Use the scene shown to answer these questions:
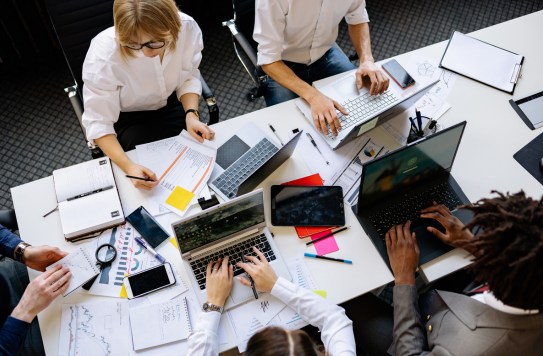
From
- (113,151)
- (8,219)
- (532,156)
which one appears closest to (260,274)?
(113,151)

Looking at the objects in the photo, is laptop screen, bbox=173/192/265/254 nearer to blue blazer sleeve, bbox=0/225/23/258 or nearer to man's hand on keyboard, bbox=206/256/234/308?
man's hand on keyboard, bbox=206/256/234/308

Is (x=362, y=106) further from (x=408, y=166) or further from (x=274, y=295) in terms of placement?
(x=274, y=295)

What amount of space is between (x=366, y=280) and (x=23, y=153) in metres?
2.24

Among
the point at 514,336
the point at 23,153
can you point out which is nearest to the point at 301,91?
the point at 514,336

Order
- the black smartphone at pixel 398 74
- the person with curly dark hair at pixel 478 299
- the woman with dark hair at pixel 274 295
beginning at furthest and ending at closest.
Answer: the black smartphone at pixel 398 74, the woman with dark hair at pixel 274 295, the person with curly dark hair at pixel 478 299

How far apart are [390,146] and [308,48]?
0.69 meters

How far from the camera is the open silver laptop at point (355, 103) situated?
5.42ft

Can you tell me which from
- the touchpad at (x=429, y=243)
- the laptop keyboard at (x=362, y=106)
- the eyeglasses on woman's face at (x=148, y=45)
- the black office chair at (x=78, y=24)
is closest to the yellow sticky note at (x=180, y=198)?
the black office chair at (x=78, y=24)

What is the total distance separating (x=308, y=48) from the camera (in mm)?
1992

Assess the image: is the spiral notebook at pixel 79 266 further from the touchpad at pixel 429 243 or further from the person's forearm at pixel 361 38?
the person's forearm at pixel 361 38

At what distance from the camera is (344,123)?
1.69 meters

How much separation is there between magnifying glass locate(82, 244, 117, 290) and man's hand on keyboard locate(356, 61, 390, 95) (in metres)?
1.24

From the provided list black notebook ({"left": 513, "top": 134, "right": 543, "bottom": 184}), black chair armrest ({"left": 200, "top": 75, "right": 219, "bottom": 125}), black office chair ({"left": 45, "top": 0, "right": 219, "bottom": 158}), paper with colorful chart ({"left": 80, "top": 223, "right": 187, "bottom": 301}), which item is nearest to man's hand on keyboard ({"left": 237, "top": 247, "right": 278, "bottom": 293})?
paper with colorful chart ({"left": 80, "top": 223, "right": 187, "bottom": 301})

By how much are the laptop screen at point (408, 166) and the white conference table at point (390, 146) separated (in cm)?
13
